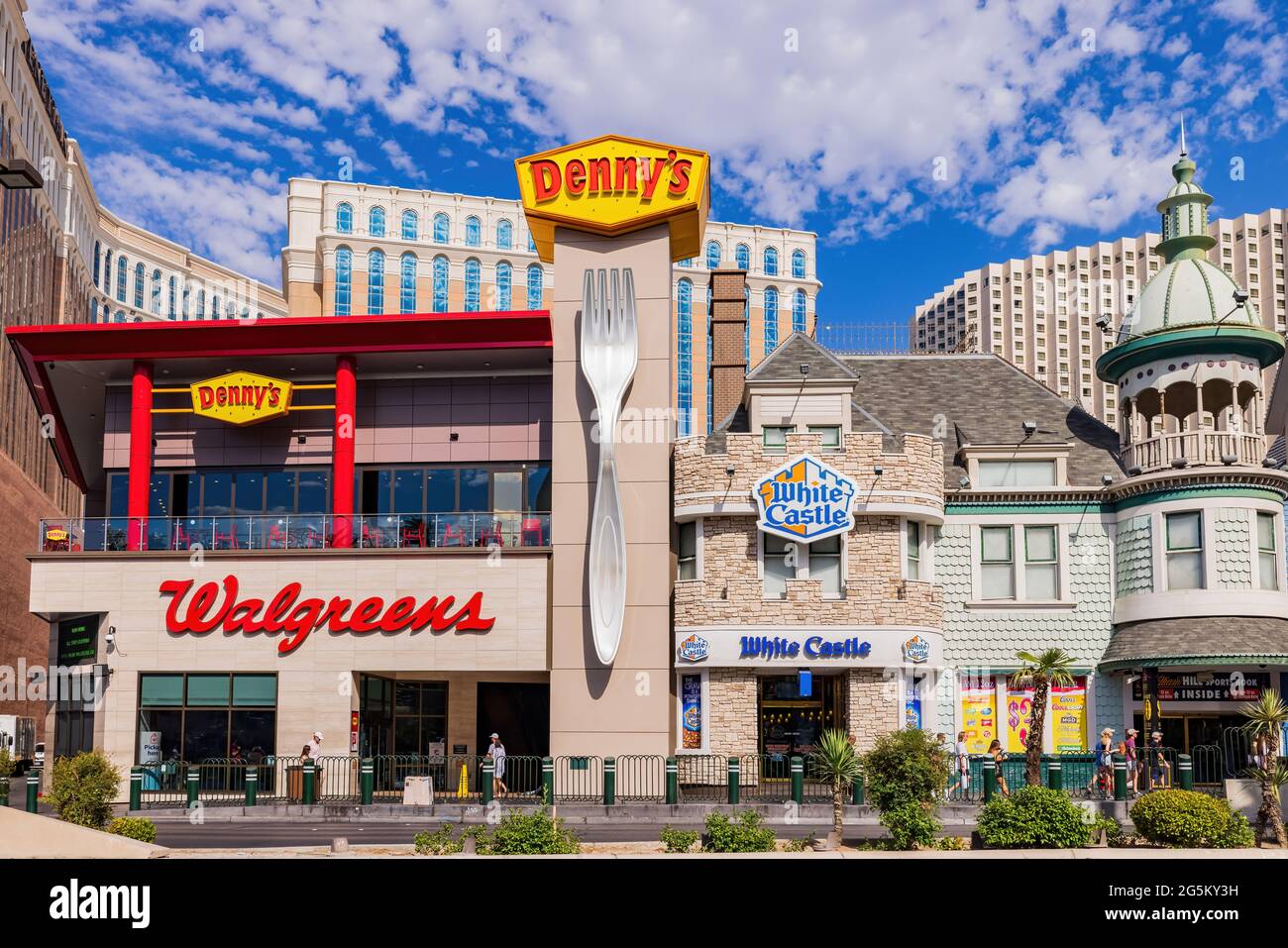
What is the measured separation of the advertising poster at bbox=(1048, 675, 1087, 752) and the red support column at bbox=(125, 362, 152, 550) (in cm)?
2563

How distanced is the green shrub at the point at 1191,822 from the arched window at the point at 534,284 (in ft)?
417

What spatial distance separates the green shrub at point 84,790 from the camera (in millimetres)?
21672

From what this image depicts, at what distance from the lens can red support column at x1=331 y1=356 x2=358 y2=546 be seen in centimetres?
3753

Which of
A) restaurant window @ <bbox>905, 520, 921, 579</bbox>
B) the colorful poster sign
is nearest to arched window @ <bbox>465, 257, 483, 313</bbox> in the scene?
restaurant window @ <bbox>905, 520, 921, 579</bbox>

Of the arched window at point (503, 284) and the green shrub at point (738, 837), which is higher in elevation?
the arched window at point (503, 284)

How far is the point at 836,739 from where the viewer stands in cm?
2277

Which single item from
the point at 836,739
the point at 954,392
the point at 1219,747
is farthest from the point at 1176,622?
the point at 836,739

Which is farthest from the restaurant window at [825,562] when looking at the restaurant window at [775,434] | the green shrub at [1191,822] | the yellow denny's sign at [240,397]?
the green shrub at [1191,822]

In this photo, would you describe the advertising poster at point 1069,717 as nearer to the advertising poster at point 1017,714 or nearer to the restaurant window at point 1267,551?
the advertising poster at point 1017,714

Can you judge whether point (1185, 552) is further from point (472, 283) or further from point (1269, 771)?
point (472, 283)

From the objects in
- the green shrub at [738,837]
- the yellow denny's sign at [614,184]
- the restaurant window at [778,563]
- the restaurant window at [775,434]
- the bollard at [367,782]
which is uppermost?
the yellow denny's sign at [614,184]

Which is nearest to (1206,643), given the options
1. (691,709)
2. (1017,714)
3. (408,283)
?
(1017,714)
